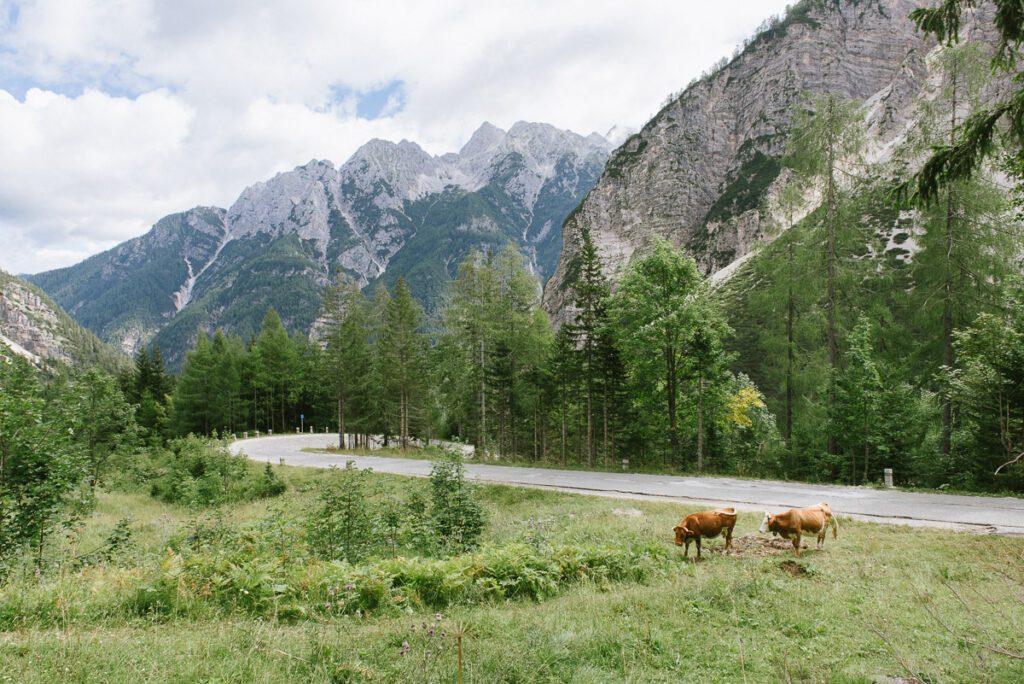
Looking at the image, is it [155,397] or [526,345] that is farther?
[155,397]

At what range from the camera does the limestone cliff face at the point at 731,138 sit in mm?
130250

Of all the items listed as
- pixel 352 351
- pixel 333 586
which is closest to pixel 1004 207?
pixel 333 586

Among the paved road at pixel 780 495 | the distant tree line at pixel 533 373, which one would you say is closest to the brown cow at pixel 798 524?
the paved road at pixel 780 495

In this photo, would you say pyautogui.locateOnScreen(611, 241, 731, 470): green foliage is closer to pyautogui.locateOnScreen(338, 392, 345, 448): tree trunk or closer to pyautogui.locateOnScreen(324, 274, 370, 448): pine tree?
pyautogui.locateOnScreen(324, 274, 370, 448): pine tree

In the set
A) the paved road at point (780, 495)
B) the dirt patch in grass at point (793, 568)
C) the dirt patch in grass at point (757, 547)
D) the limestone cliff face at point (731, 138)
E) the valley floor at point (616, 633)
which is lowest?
the paved road at point (780, 495)

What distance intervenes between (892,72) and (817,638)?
7018 inches

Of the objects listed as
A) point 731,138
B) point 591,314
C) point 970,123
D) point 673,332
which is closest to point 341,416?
point 591,314

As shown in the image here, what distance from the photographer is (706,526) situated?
27.5 feet

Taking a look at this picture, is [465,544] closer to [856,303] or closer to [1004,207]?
[856,303]

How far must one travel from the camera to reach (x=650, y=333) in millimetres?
22344

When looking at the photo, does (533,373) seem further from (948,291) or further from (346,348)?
(948,291)

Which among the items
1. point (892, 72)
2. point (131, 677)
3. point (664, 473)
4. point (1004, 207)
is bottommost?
point (664, 473)

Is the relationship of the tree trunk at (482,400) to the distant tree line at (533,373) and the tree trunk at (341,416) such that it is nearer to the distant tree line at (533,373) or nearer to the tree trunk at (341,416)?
the distant tree line at (533,373)

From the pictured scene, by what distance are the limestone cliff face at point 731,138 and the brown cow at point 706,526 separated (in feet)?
390
